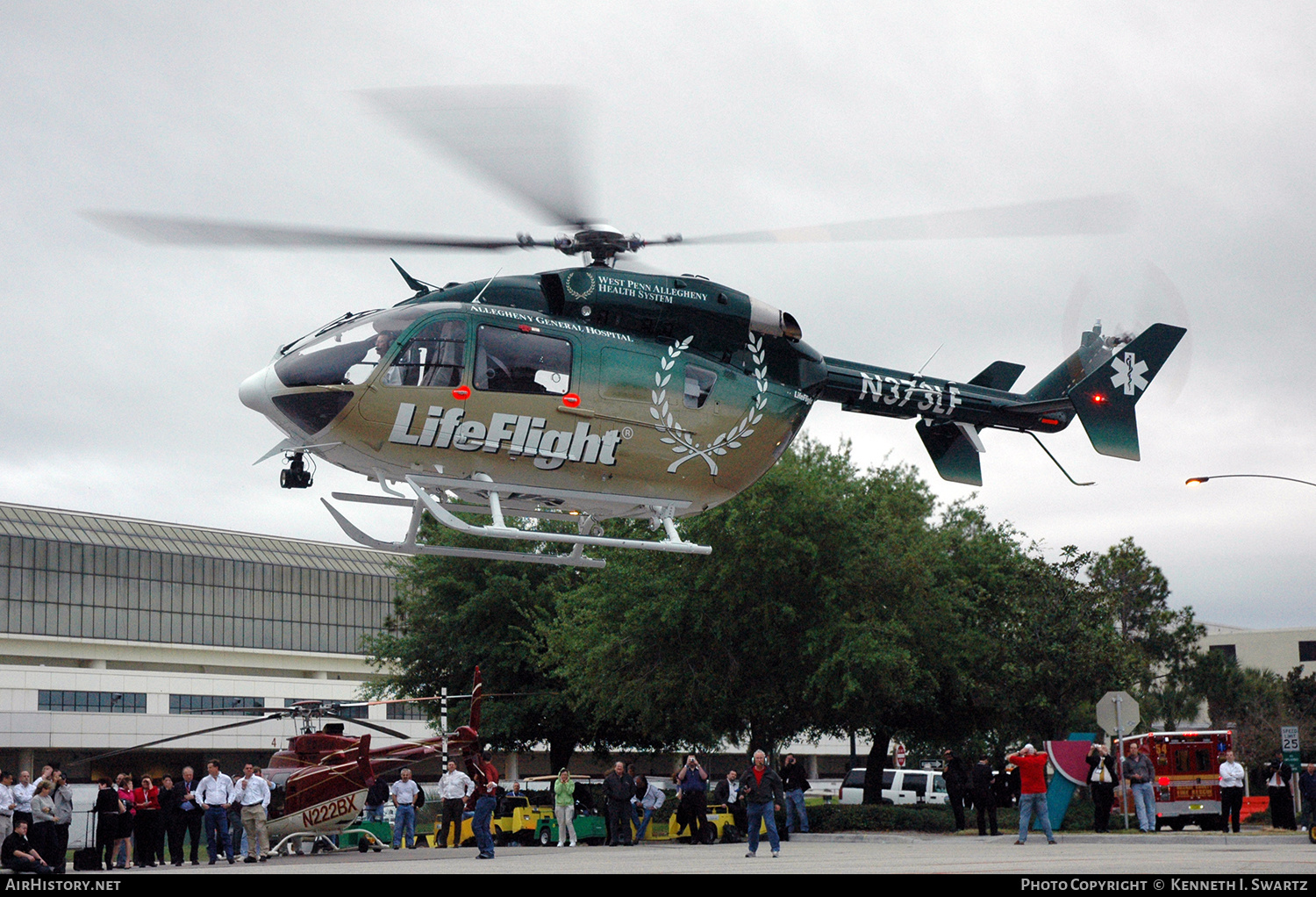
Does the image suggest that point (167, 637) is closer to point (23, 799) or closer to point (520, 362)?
point (23, 799)

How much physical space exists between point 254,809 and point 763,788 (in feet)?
31.4

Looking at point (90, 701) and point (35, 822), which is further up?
point (90, 701)

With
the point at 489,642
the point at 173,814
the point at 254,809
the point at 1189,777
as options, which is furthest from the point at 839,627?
the point at 489,642


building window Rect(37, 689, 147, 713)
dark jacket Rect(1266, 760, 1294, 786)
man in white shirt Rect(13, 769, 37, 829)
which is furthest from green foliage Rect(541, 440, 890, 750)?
building window Rect(37, 689, 147, 713)

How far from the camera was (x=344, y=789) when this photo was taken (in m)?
25.9

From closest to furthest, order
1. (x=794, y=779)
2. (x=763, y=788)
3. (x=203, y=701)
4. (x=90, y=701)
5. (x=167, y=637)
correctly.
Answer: (x=763, y=788) → (x=794, y=779) → (x=90, y=701) → (x=203, y=701) → (x=167, y=637)

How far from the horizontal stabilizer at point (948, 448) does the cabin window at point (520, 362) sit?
25.3 ft

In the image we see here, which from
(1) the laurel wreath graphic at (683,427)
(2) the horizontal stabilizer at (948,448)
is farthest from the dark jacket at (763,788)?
(2) the horizontal stabilizer at (948,448)

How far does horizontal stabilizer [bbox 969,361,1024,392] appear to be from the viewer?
23.8 meters

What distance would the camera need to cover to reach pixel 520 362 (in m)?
17.4

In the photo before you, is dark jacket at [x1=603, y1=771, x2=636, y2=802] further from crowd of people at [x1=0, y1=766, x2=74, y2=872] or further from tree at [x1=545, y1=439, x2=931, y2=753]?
crowd of people at [x1=0, y1=766, x2=74, y2=872]

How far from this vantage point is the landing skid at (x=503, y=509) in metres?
17.4

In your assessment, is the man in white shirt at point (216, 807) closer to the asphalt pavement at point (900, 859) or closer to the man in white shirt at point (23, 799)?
the asphalt pavement at point (900, 859)

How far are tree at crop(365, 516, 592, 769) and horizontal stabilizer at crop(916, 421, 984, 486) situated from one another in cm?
2533
